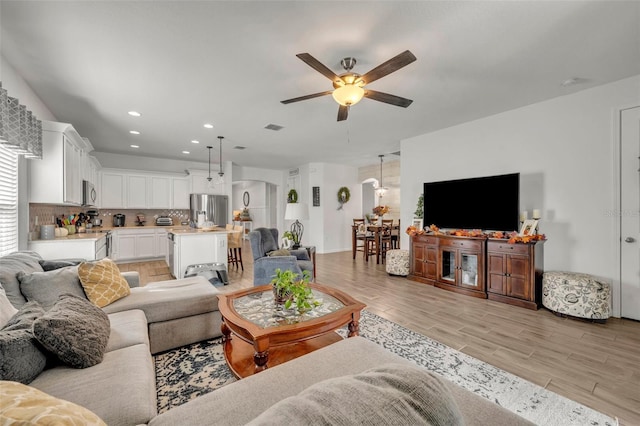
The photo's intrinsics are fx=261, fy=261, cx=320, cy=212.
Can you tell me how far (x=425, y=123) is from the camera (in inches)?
176

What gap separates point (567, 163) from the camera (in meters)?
3.48

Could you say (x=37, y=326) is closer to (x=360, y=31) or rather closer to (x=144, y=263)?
(x=360, y=31)

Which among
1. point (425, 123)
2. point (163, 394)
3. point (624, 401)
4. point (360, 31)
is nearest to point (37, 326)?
point (163, 394)

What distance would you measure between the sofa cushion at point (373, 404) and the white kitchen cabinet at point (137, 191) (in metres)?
7.80

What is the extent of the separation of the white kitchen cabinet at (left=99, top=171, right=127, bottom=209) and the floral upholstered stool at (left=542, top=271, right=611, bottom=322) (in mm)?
8630

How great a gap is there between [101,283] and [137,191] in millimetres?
5530

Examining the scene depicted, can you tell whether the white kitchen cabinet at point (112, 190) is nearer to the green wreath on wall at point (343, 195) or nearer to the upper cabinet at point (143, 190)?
the upper cabinet at point (143, 190)

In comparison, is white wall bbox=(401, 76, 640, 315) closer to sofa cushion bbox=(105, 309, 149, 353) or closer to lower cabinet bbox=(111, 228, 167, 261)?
sofa cushion bbox=(105, 309, 149, 353)

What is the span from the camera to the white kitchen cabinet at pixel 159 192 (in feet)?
22.8

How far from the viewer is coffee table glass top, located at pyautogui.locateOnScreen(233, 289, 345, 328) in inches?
78.2

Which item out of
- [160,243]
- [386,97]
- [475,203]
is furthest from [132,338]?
[160,243]

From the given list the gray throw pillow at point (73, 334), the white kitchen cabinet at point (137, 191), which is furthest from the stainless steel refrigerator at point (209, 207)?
the gray throw pillow at point (73, 334)

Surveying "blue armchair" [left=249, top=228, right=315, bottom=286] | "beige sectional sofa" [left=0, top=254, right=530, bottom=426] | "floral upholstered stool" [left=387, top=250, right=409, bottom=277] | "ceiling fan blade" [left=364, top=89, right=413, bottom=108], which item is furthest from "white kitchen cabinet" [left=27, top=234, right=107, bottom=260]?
"floral upholstered stool" [left=387, top=250, right=409, bottom=277]

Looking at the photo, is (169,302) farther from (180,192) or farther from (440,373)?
(180,192)
